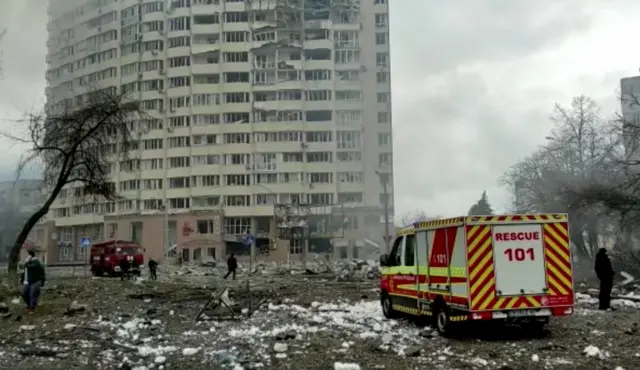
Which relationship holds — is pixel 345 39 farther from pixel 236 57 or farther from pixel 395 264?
pixel 395 264

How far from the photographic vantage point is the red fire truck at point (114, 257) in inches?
1266

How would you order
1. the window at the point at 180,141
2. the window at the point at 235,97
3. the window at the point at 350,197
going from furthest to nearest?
the window at the point at 235,97
the window at the point at 180,141
the window at the point at 350,197

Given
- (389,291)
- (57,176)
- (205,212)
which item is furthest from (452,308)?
(205,212)

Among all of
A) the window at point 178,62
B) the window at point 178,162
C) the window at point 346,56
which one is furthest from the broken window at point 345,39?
the window at point 178,162

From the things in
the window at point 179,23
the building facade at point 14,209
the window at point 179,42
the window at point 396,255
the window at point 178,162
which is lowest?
the window at point 396,255

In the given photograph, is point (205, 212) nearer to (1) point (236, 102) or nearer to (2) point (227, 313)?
(1) point (236, 102)

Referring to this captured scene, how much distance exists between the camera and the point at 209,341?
10711mm

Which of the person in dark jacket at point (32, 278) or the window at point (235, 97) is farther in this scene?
the window at point (235, 97)

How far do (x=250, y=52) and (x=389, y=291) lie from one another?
69.9 m

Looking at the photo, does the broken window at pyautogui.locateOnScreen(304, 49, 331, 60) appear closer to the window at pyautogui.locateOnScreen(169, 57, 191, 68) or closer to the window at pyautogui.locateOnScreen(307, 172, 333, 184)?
the window at pyautogui.locateOnScreen(307, 172, 333, 184)

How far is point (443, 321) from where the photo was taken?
1105 cm

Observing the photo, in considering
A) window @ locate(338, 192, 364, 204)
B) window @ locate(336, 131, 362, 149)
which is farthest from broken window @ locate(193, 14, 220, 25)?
window @ locate(338, 192, 364, 204)

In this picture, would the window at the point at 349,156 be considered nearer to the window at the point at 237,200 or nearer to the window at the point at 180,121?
the window at the point at 237,200

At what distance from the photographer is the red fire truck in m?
32.2
